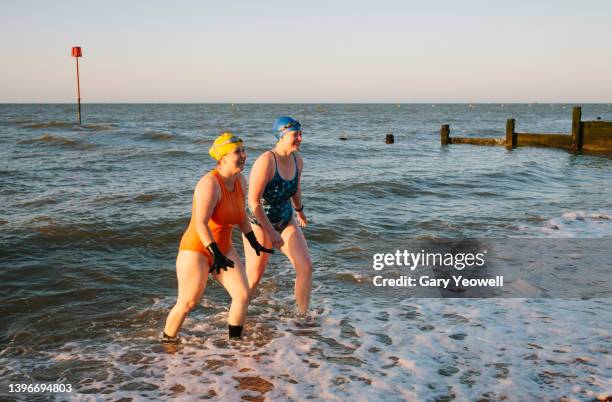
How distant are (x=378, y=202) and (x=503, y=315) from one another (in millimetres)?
7659

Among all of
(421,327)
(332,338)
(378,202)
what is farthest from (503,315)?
(378,202)

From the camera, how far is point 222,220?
470cm

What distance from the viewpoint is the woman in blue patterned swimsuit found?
5199 millimetres

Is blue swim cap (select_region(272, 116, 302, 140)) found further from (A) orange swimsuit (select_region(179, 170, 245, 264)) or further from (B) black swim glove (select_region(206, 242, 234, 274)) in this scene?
(B) black swim glove (select_region(206, 242, 234, 274))

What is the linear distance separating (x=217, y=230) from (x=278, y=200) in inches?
35.4

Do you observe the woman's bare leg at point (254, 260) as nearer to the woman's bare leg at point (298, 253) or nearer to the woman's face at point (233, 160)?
the woman's bare leg at point (298, 253)

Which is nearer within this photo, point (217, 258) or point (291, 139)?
point (217, 258)

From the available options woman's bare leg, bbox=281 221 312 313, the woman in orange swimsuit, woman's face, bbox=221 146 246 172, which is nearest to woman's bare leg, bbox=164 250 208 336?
the woman in orange swimsuit

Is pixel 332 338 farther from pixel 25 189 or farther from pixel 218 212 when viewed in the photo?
pixel 25 189

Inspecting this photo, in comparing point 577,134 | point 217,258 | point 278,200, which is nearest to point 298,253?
point 278,200

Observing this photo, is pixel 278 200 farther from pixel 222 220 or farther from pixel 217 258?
pixel 217 258

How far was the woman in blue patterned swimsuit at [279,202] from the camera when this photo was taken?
205 inches

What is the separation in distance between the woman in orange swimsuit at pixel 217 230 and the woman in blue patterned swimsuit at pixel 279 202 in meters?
0.36

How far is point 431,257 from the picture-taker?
28.7ft
